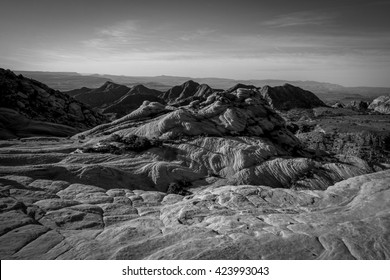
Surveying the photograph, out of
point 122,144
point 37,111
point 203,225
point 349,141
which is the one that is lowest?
point 349,141

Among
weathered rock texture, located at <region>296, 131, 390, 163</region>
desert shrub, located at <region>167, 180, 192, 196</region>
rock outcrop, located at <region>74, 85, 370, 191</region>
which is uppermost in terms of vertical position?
rock outcrop, located at <region>74, 85, 370, 191</region>

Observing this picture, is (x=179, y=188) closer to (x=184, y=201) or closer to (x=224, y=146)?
(x=184, y=201)

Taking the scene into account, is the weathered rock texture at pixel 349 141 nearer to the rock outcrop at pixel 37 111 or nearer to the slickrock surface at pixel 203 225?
the rock outcrop at pixel 37 111

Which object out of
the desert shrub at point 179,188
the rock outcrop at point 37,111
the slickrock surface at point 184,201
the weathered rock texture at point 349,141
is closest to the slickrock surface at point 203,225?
the slickrock surface at point 184,201

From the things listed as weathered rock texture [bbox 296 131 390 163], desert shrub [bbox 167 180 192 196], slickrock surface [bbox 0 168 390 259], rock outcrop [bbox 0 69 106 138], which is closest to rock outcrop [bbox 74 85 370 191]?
desert shrub [bbox 167 180 192 196]

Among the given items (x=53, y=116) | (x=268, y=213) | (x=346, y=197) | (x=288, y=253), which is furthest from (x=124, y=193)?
(x=53, y=116)

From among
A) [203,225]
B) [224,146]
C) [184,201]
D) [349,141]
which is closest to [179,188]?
[184,201]

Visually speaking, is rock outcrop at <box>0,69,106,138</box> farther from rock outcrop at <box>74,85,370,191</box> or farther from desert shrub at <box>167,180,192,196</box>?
desert shrub at <box>167,180,192,196</box>

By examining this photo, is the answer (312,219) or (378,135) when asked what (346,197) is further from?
(378,135)

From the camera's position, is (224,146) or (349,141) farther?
(349,141)
